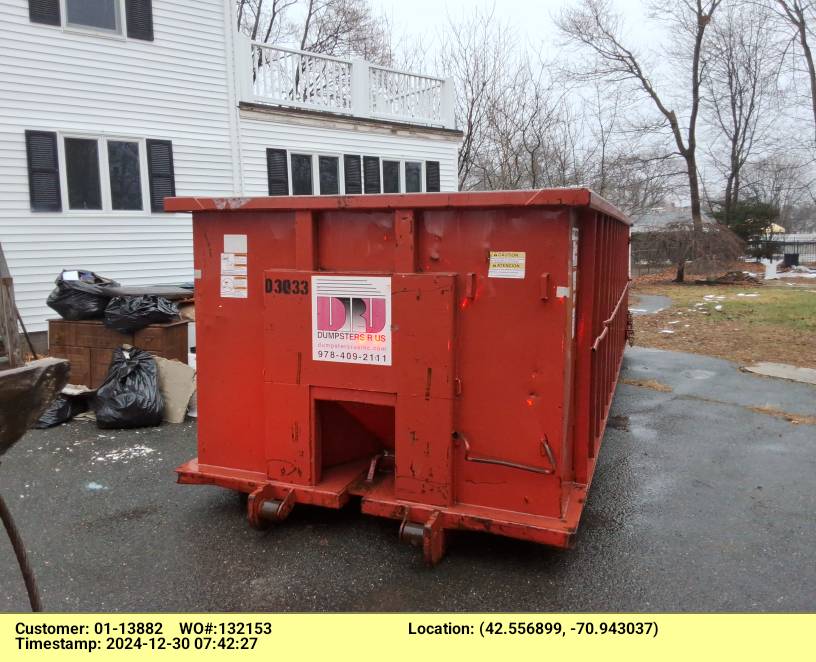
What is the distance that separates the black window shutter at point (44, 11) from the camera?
9367mm

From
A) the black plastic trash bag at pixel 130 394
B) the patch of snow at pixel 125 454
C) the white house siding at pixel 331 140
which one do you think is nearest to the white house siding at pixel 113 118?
the white house siding at pixel 331 140

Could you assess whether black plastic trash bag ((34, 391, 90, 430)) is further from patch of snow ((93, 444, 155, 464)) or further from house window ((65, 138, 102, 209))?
house window ((65, 138, 102, 209))

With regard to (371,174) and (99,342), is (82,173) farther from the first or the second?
(371,174)

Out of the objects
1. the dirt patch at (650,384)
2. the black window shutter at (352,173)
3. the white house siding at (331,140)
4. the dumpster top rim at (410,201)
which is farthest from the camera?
the black window shutter at (352,173)

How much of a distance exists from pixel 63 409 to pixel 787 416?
699 cm

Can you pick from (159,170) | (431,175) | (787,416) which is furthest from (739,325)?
(159,170)

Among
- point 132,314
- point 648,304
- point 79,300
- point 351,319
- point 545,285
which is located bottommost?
point 648,304

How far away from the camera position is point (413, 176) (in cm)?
1457

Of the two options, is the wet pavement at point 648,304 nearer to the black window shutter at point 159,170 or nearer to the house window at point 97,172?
the black window shutter at point 159,170

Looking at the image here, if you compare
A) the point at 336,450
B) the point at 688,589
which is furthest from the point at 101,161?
the point at 688,589

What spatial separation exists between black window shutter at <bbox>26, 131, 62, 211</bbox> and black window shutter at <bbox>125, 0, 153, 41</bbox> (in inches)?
89.3

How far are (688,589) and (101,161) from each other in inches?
402

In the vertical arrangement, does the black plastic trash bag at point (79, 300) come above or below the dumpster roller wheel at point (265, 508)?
above

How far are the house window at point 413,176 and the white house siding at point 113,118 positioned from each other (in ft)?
13.9
